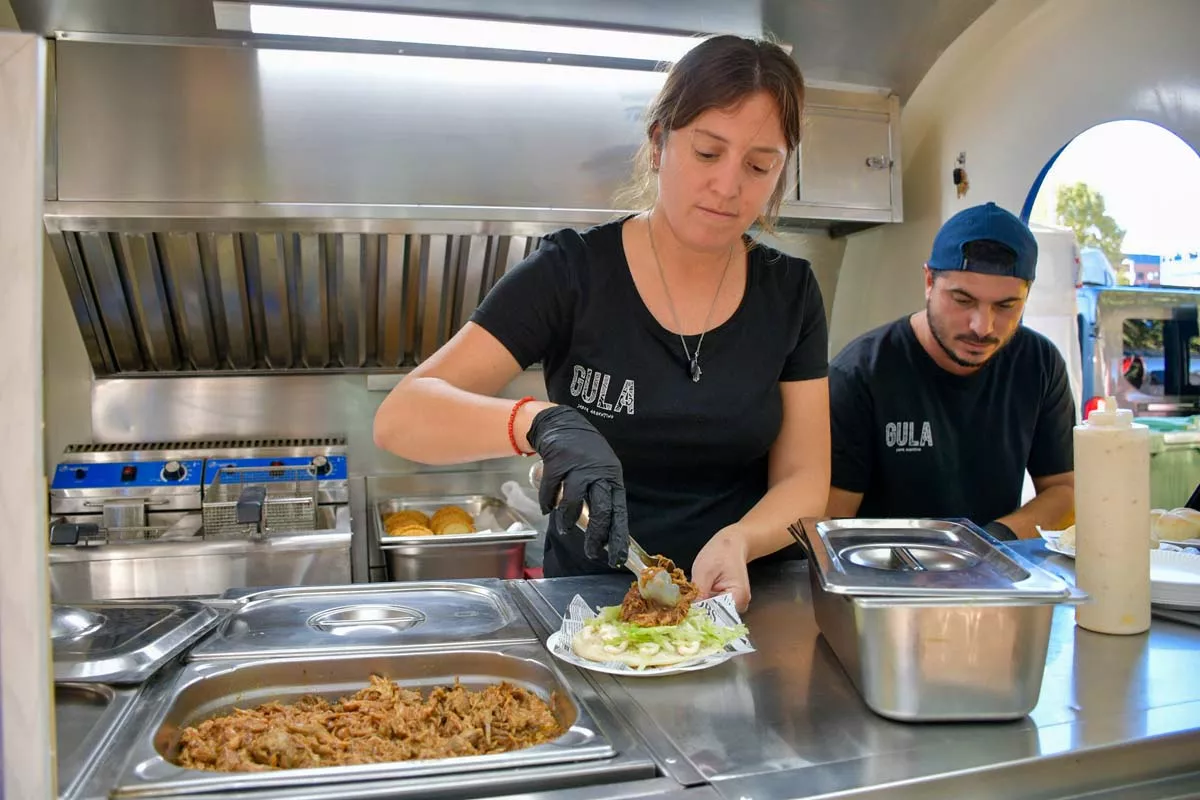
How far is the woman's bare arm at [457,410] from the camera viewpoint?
4.91 feet

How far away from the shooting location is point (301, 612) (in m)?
1.56

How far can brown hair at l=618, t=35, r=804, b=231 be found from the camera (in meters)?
1.63

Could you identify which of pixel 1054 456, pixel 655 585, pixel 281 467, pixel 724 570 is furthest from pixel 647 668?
pixel 281 467

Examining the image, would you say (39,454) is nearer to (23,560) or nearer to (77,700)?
(23,560)

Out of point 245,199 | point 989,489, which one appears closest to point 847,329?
point 989,489

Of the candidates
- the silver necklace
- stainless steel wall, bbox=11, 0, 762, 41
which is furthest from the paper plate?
stainless steel wall, bbox=11, 0, 762, 41

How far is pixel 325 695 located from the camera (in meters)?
1.27

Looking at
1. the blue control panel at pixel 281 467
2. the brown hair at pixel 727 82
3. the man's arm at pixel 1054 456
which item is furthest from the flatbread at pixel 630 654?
the blue control panel at pixel 281 467

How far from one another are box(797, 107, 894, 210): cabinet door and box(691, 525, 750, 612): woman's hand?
2.65 metres

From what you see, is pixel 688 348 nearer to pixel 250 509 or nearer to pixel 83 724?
pixel 83 724

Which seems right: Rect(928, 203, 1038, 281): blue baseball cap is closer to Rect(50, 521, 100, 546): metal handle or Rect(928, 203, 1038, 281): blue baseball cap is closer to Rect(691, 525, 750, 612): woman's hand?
Rect(691, 525, 750, 612): woman's hand

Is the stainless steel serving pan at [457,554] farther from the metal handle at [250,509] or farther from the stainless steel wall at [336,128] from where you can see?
the stainless steel wall at [336,128]

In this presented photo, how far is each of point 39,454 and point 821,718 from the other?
879mm

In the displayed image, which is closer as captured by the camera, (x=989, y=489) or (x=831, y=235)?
(x=989, y=489)
